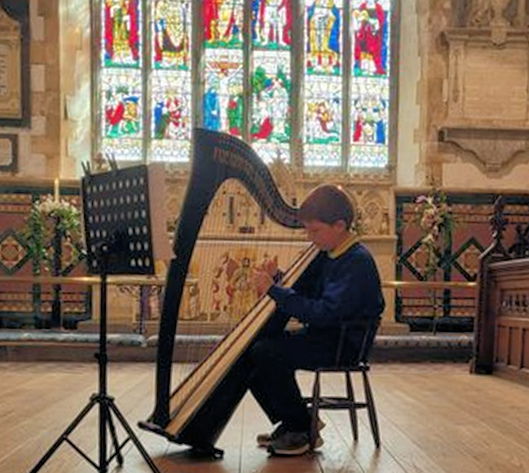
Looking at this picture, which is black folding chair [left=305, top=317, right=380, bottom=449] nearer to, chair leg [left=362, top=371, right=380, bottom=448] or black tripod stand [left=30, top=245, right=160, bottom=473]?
chair leg [left=362, top=371, right=380, bottom=448]

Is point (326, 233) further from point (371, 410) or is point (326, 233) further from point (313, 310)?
point (371, 410)

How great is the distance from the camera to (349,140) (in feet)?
29.5

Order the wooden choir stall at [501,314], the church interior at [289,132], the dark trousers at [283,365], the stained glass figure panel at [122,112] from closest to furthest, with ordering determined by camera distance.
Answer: the dark trousers at [283,365]
the wooden choir stall at [501,314]
the church interior at [289,132]
the stained glass figure panel at [122,112]

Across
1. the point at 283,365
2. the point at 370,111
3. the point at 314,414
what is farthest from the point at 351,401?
the point at 370,111

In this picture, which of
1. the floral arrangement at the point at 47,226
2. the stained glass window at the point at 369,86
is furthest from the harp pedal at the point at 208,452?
the stained glass window at the point at 369,86

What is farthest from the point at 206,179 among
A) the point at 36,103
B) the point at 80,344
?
the point at 36,103

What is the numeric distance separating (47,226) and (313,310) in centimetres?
561

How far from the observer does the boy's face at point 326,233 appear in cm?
284

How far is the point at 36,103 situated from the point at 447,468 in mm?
6896

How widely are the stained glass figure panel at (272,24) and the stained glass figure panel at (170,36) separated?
82 centimetres

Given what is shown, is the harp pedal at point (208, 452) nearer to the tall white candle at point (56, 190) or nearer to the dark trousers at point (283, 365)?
the dark trousers at point (283, 365)

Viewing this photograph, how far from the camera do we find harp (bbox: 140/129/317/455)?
2.41 m

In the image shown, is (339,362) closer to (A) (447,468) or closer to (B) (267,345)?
(B) (267,345)

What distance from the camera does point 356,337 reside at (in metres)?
2.89
